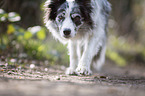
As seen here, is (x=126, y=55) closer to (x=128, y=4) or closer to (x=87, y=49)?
(x=87, y=49)

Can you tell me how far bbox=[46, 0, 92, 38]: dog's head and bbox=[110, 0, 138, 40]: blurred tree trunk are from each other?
9.65 m

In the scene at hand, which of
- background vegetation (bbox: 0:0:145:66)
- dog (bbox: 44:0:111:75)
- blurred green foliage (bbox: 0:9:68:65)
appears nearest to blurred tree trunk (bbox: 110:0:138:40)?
background vegetation (bbox: 0:0:145:66)

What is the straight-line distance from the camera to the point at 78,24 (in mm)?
3418

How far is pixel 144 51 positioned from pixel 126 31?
17.7 feet

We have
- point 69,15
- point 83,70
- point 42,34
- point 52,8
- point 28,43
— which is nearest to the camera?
point 83,70

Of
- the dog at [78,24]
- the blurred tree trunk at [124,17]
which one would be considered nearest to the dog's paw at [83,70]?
the dog at [78,24]

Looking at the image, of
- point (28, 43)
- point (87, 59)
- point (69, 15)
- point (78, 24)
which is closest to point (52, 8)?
point (69, 15)

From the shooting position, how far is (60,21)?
11.3 feet

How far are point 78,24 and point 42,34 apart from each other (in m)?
1.79

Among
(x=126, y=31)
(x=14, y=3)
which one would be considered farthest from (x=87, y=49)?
(x=126, y=31)

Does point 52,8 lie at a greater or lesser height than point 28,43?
greater

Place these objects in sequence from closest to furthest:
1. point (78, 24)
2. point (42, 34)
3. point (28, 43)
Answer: point (78, 24), point (42, 34), point (28, 43)

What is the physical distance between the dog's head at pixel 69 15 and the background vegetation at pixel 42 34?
1.13 meters

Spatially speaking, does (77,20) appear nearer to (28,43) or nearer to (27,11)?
(28,43)
